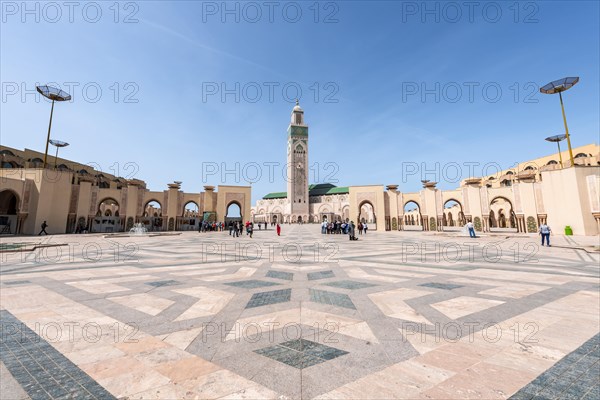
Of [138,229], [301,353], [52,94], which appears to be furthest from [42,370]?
[52,94]

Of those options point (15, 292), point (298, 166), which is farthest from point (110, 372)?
point (298, 166)

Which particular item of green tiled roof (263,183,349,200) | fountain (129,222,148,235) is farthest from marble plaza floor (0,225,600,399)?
green tiled roof (263,183,349,200)

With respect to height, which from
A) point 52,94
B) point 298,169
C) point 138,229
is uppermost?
point 298,169

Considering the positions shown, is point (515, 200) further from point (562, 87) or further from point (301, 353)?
point (301, 353)

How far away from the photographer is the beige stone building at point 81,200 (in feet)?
68.0

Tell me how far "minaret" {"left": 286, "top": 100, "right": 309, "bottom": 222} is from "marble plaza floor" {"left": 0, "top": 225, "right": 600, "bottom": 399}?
67112 millimetres

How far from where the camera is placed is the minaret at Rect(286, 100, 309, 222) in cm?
7188

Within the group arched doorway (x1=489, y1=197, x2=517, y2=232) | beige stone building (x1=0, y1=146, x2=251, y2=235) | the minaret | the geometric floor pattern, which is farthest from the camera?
the minaret

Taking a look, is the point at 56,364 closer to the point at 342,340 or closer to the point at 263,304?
the point at 263,304

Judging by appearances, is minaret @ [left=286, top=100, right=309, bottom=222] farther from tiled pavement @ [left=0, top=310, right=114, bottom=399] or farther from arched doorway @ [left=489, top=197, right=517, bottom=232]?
tiled pavement @ [left=0, top=310, right=114, bottom=399]

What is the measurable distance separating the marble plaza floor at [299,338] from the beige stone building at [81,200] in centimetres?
2317

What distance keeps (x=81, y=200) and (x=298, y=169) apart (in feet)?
176

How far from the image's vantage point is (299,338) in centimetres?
235

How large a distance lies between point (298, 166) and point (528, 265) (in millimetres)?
68218
